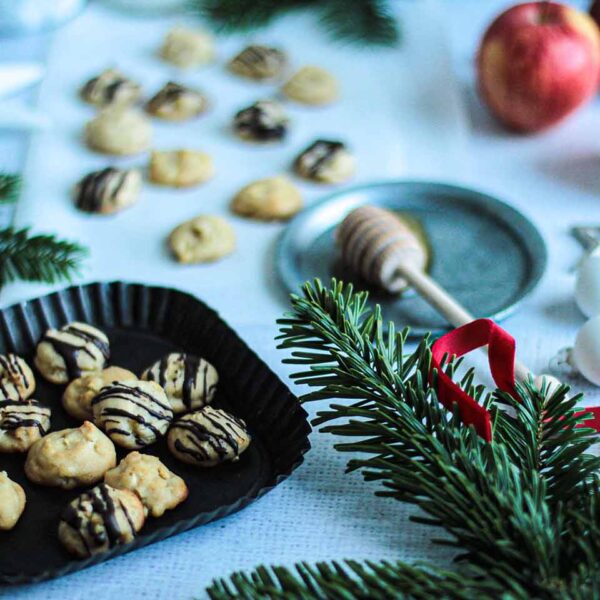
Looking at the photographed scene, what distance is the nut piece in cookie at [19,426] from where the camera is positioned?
0.87 m

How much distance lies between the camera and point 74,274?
1.18m

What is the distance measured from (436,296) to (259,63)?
2.32ft

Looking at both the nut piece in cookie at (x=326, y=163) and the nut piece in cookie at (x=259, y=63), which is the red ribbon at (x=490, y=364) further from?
the nut piece in cookie at (x=259, y=63)

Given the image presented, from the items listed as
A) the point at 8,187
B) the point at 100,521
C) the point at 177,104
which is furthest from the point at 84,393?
the point at 177,104

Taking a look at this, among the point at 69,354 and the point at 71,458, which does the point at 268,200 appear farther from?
the point at 71,458

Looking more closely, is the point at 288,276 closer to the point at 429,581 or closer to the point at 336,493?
the point at 336,493

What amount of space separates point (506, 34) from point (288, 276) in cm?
53

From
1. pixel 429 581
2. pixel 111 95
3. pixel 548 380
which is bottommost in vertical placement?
pixel 429 581

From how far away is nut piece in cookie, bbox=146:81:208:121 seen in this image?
1496 mm

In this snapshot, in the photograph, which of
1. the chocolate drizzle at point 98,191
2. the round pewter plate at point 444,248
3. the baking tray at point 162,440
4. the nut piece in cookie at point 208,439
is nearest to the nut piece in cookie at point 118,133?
the chocolate drizzle at point 98,191

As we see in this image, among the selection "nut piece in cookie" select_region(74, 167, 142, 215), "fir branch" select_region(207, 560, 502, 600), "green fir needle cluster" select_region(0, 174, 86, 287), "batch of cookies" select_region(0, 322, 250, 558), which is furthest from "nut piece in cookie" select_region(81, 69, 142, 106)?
"fir branch" select_region(207, 560, 502, 600)

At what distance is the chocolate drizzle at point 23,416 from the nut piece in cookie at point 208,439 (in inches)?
4.9

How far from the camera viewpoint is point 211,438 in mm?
848

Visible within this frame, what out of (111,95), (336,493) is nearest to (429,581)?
(336,493)
